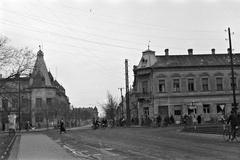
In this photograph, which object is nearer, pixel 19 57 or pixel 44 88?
pixel 19 57

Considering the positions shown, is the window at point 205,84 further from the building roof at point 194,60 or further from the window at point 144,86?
the window at point 144,86

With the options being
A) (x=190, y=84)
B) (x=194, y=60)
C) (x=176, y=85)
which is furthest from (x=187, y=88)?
(x=194, y=60)

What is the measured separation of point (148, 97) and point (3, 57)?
35.0 m

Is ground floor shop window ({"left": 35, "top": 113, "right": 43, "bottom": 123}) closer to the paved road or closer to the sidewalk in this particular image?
the paved road

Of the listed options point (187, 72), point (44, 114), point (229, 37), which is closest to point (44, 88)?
point (44, 114)

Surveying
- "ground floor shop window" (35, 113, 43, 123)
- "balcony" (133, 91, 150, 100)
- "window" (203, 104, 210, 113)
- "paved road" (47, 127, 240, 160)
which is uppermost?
"balcony" (133, 91, 150, 100)

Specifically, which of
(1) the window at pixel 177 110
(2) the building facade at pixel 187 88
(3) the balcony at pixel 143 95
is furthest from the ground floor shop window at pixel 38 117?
(1) the window at pixel 177 110

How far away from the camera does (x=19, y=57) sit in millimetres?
26859

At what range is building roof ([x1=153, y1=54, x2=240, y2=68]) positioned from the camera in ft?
193

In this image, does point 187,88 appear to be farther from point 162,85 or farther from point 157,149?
point 157,149

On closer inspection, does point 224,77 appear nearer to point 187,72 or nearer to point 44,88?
point 187,72

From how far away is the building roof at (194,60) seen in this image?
193 feet

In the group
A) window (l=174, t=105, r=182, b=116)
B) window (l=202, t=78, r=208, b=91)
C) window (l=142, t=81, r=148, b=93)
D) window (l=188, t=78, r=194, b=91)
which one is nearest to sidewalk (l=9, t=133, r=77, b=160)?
window (l=174, t=105, r=182, b=116)

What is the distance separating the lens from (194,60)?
59.8 meters
